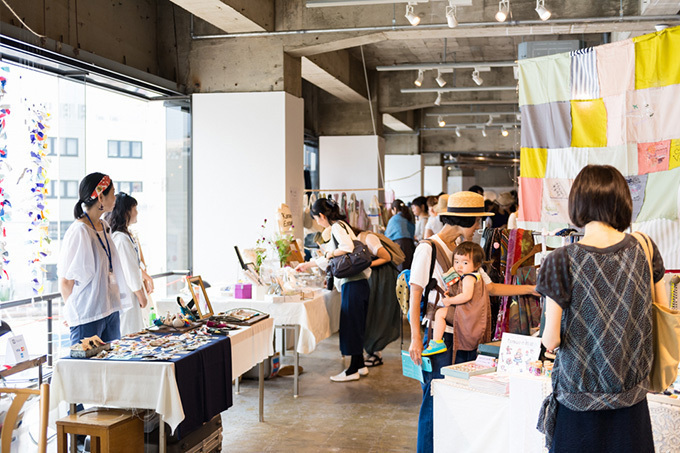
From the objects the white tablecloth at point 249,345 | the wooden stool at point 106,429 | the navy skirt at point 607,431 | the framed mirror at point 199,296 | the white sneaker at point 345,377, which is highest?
the framed mirror at point 199,296

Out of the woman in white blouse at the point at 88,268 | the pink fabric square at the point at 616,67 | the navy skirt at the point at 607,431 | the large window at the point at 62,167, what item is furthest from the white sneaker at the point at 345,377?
the navy skirt at the point at 607,431

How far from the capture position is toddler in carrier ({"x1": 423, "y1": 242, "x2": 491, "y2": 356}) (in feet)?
11.7

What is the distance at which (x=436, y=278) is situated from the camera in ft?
11.9

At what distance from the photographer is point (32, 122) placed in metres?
5.02

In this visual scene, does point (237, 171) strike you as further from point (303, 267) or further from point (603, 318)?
point (603, 318)

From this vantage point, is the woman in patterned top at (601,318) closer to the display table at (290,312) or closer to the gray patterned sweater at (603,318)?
the gray patterned sweater at (603,318)

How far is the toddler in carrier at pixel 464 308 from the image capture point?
3562 mm

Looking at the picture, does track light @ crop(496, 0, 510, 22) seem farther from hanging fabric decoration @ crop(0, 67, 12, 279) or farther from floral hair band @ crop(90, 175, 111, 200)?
hanging fabric decoration @ crop(0, 67, 12, 279)

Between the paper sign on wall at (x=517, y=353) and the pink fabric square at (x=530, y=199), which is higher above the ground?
the pink fabric square at (x=530, y=199)

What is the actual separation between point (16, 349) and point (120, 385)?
557 mm

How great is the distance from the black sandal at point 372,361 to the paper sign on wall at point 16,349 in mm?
3960

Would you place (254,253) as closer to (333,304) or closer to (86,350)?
(333,304)

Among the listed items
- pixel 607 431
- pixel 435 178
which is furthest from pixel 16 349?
pixel 435 178

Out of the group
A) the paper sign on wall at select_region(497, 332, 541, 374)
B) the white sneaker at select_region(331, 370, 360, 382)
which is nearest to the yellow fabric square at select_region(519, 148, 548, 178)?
the paper sign on wall at select_region(497, 332, 541, 374)
